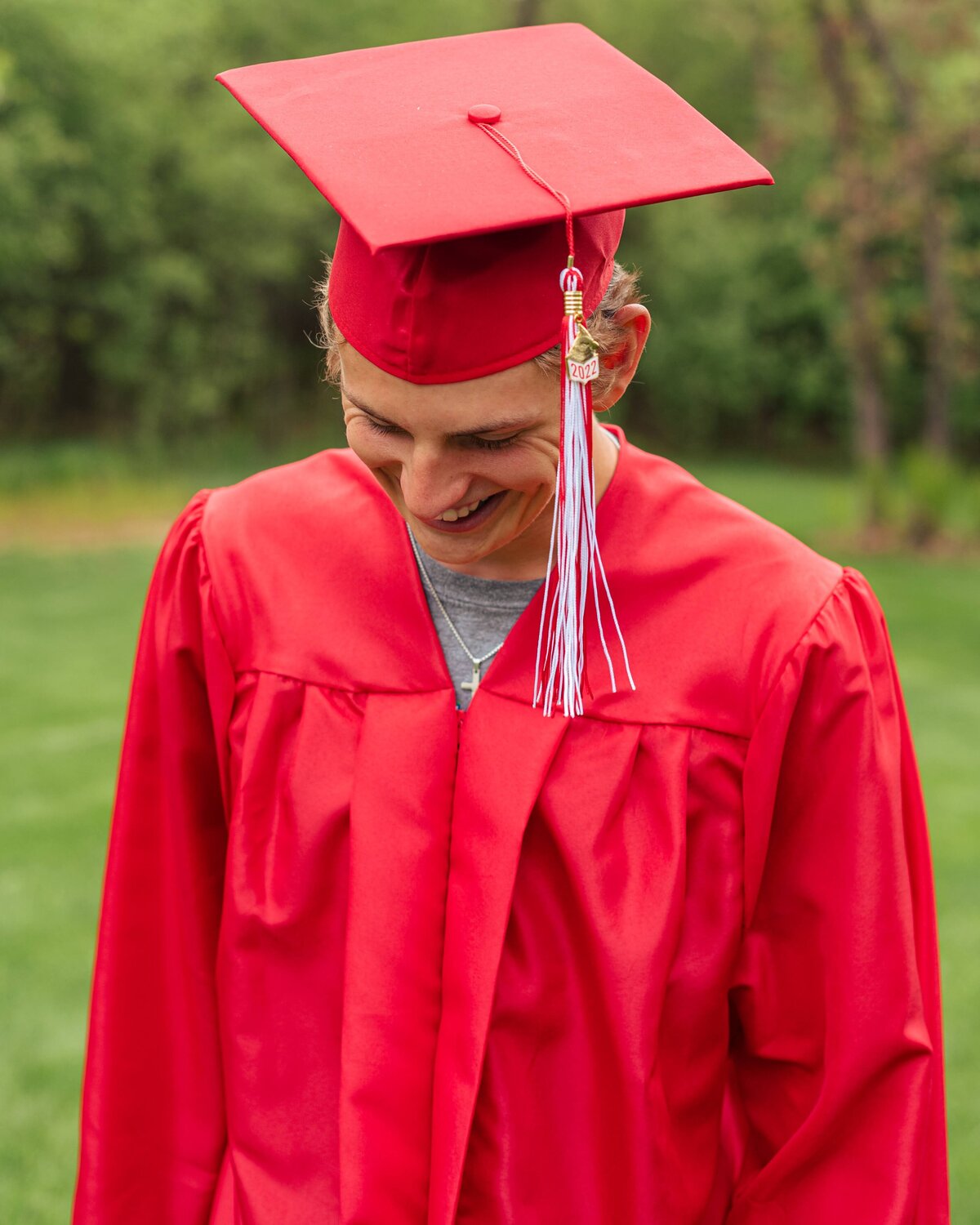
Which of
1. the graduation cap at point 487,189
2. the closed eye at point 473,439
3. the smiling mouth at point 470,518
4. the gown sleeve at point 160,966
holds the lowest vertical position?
the gown sleeve at point 160,966

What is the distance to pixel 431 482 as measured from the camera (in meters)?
1.37

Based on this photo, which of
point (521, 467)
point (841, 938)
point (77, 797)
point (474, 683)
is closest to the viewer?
point (521, 467)

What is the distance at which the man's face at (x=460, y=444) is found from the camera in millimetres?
1360

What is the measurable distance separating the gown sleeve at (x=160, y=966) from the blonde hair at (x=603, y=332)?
0.36 metres

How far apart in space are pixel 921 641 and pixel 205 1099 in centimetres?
799

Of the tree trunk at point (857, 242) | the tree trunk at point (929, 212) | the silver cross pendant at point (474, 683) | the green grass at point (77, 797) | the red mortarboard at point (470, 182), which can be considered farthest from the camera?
the tree trunk at point (857, 242)

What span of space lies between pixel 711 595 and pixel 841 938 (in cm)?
42

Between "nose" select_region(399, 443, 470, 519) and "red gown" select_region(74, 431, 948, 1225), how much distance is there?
0.23 meters

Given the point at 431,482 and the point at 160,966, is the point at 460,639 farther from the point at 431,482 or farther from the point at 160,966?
the point at 160,966

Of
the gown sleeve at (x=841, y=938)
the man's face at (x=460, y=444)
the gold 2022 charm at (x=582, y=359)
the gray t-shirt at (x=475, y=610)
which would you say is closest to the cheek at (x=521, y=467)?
the man's face at (x=460, y=444)

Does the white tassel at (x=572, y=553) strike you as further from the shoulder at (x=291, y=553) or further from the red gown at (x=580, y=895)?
the shoulder at (x=291, y=553)

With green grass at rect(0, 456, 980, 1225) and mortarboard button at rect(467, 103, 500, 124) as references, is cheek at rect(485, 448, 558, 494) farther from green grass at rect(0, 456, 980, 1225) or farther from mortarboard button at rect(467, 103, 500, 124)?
green grass at rect(0, 456, 980, 1225)

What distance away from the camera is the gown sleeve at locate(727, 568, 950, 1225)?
4.90ft

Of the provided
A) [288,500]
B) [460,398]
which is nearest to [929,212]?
[288,500]
